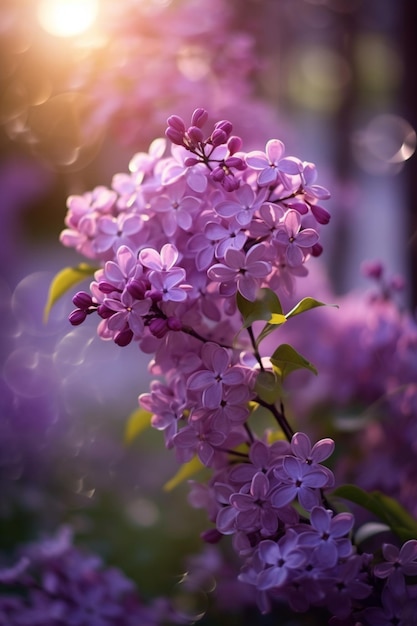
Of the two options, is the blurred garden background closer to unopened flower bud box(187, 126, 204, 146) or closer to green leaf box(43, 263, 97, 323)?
green leaf box(43, 263, 97, 323)

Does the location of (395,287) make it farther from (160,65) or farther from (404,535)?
(160,65)

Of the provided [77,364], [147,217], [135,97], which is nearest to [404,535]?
[147,217]

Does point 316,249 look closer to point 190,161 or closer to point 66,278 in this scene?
point 190,161

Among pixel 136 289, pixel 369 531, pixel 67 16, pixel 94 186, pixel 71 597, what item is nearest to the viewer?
pixel 136 289

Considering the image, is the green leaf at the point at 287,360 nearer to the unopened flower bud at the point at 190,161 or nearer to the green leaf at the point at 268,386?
the green leaf at the point at 268,386

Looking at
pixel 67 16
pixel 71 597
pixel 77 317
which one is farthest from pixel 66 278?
pixel 67 16

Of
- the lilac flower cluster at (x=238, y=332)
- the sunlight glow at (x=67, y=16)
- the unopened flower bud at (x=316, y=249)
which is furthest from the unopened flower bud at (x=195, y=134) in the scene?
the sunlight glow at (x=67, y=16)
